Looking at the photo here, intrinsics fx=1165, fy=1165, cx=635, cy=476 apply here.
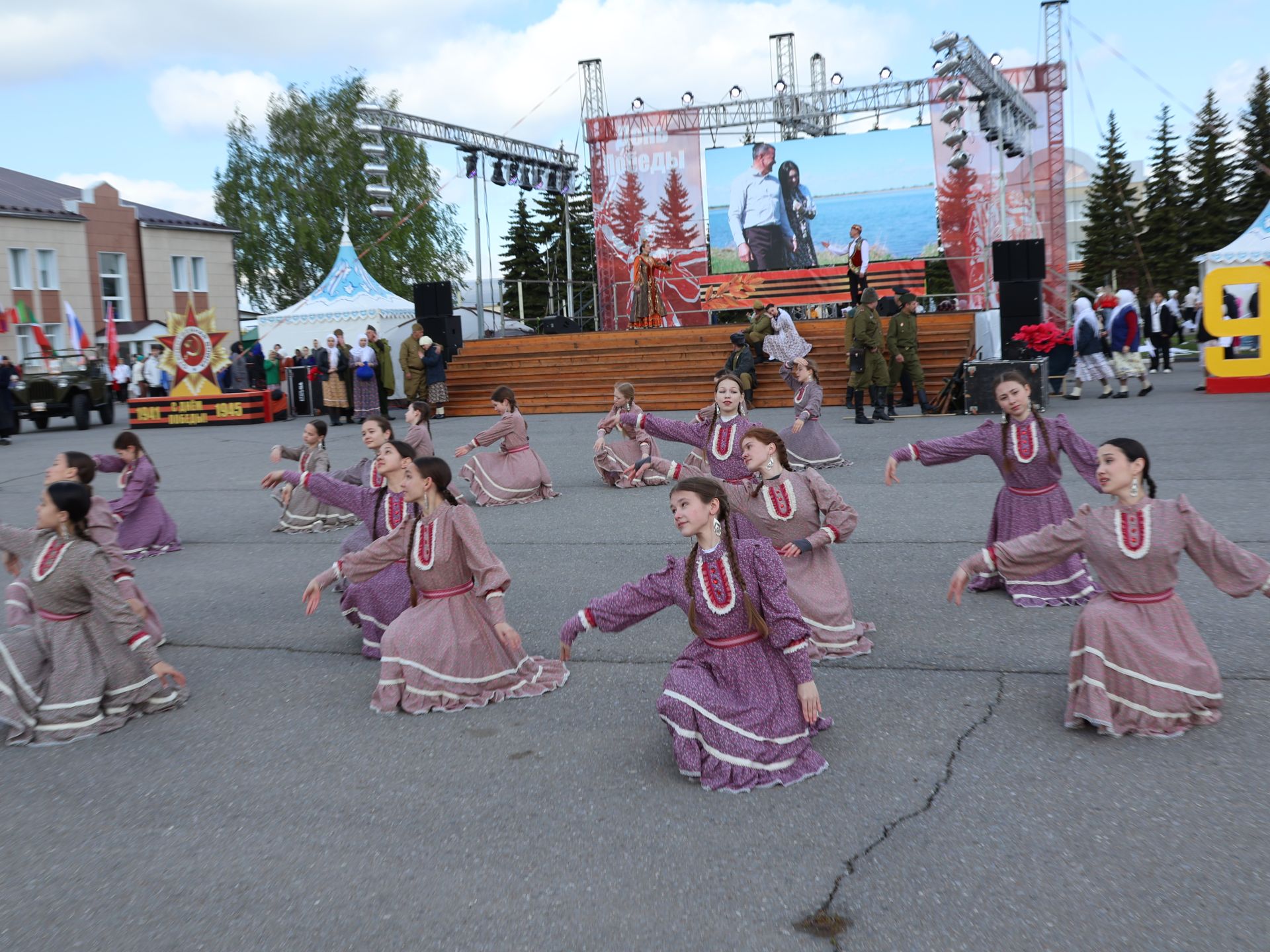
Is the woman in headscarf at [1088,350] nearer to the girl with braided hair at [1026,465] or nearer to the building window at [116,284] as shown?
the girl with braided hair at [1026,465]

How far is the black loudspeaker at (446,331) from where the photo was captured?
26.7 m

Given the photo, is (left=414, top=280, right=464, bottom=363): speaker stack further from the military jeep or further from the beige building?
→ the beige building

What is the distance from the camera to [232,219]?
50.8 metres

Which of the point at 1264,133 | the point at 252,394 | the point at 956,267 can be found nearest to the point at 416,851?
the point at 252,394

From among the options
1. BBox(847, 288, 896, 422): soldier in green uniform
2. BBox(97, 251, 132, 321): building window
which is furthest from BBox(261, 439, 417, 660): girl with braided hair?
BBox(97, 251, 132, 321): building window

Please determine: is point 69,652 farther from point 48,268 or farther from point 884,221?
point 48,268

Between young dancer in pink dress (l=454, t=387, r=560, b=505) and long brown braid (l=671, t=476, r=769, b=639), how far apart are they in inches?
321

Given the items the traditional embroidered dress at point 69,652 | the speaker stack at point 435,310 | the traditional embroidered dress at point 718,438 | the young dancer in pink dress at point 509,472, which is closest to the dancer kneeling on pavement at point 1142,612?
the traditional embroidered dress at point 718,438

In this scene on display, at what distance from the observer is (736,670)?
189 inches

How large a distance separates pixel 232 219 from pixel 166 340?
1098 inches

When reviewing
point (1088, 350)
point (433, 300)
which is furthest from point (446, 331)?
point (1088, 350)

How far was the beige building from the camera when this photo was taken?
40.0m

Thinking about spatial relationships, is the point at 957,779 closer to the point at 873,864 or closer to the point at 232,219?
the point at 873,864

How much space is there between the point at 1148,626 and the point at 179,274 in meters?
46.5
